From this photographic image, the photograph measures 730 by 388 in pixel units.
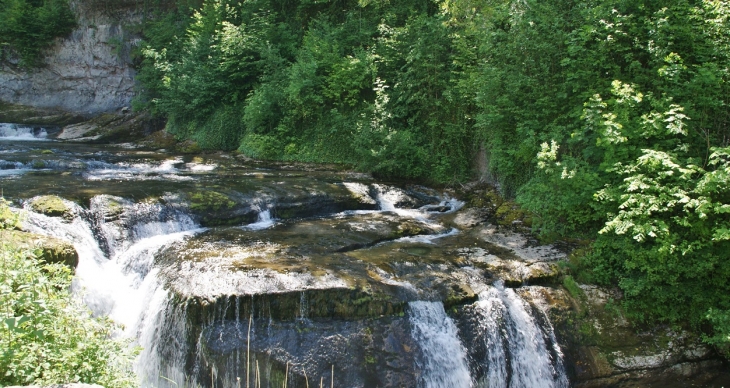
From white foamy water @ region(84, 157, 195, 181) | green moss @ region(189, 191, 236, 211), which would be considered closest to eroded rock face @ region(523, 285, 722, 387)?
green moss @ region(189, 191, 236, 211)

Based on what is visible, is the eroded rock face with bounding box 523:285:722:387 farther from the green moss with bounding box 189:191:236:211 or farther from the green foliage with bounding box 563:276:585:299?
the green moss with bounding box 189:191:236:211

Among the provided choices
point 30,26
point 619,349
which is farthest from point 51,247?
point 30,26

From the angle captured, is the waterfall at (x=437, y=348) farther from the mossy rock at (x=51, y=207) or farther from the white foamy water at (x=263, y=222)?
the mossy rock at (x=51, y=207)

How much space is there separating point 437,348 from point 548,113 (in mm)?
4592

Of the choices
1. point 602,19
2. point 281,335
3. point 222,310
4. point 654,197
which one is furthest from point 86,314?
point 602,19

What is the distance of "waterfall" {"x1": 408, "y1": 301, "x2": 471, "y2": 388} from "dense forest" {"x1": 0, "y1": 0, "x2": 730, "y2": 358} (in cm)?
231

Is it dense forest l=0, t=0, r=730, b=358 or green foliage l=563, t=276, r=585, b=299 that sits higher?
dense forest l=0, t=0, r=730, b=358

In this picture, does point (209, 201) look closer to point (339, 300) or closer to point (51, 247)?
point (51, 247)

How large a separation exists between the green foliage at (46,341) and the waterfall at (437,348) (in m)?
3.14

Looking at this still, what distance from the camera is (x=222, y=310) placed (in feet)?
18.2

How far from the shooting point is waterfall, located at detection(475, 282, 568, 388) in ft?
19.5

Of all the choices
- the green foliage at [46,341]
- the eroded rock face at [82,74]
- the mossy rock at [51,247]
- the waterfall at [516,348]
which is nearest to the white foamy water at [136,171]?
the mossy rock at [51,247]

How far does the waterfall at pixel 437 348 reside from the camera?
5.63 m

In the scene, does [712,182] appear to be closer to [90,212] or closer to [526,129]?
[526,129]
